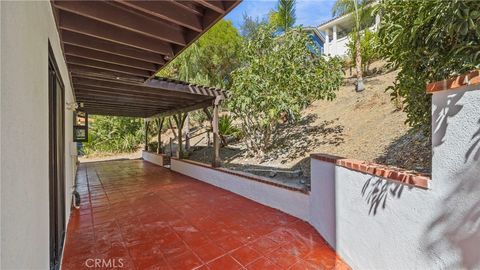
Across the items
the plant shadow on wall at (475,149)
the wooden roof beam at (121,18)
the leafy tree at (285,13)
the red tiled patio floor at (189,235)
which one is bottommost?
the red tiled patio floor at (189,235)

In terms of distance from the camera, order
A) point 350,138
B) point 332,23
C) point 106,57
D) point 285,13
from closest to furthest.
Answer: point 106,57 → point 350,138 → point 285,13 → point 332,23

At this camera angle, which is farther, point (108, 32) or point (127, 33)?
point (127, 33)

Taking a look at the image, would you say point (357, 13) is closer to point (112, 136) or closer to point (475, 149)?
point (475, 149)

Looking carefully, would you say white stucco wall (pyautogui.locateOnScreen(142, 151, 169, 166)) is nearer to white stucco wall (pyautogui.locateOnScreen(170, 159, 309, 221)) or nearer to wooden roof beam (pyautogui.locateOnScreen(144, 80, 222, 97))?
white stucco wall (pyautogui.locateOnScreen(170, 159, 309, 221))

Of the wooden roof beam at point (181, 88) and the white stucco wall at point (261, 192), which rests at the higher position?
the wooden roof beam at point (181, 88)

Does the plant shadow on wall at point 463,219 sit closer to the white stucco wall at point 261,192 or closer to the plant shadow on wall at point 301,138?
the white stucco wall at point 261,192

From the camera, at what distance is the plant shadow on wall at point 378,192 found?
208 cm

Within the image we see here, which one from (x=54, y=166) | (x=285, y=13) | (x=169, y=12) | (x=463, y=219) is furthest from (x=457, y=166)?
(x=285, y=13)

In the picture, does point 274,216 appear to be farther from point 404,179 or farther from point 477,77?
point 477,77

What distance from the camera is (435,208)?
1719 mm

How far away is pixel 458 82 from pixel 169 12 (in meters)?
2.83

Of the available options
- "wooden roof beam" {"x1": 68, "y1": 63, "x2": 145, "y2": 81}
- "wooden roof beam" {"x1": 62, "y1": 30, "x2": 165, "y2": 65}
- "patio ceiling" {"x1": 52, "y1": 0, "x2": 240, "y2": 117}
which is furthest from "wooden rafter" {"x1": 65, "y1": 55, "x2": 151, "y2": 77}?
"wooden roof beam" {"x1": 62, "y1": 30, "x2": 165, "y2": 65}

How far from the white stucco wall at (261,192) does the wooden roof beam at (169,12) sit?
321 centimetres

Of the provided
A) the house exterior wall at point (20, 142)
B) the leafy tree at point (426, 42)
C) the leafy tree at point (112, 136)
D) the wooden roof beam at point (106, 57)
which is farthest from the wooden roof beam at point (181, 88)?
the leafy tree at point (112, 136)
